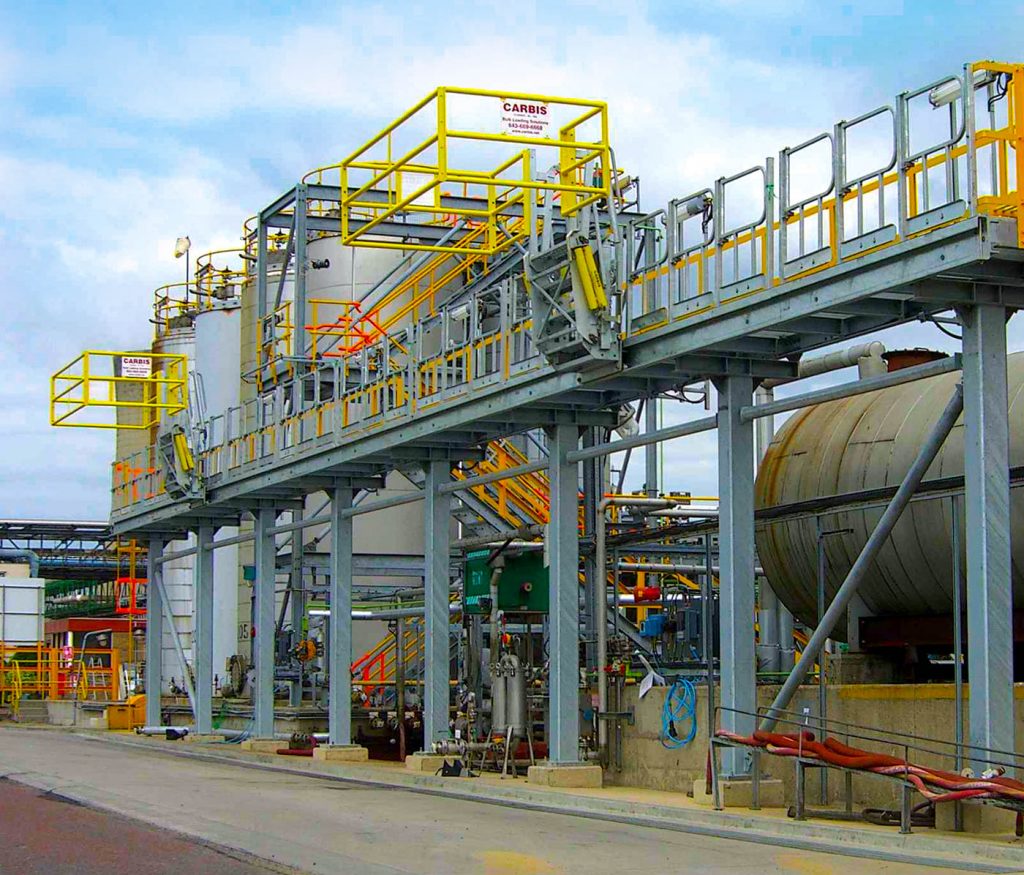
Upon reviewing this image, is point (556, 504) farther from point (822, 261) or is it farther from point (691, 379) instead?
point (822, 261)

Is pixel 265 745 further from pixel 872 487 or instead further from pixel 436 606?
pixel 872 487

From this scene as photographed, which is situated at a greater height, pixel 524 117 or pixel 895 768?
pixel 524 117

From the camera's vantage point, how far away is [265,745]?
2884cm

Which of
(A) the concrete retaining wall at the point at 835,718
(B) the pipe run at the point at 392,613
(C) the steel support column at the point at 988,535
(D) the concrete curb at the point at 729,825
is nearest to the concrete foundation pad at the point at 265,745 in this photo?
(B) the pipe run at the point at 392,613

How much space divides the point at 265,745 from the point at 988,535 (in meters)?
18.4

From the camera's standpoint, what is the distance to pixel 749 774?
1633cm

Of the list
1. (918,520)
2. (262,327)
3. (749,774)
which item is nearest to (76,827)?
(749,774)

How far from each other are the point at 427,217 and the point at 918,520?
2052 centimetres

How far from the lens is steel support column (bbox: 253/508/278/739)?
2856 centimetres

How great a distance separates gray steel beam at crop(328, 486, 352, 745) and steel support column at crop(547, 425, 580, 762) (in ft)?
21.3

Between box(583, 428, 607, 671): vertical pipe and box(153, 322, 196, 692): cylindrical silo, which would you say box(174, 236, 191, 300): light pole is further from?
box(583, 428, 607, 671): vertical pipe

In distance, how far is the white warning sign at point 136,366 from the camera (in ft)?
115

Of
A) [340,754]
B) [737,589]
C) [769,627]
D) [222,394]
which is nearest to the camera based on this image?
[737,589]

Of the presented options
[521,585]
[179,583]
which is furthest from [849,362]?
[179,583]
